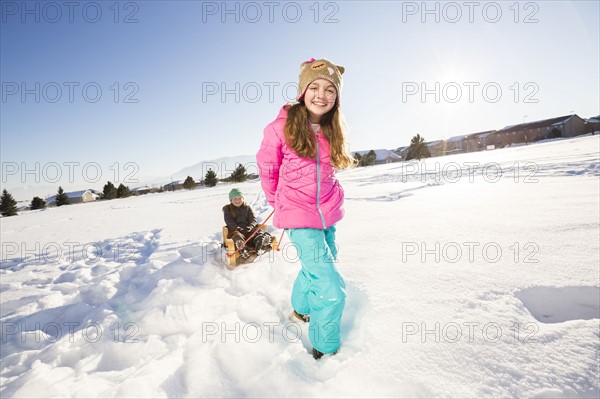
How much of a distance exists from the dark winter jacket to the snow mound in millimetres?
3311

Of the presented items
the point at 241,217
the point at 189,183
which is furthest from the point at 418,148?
the point at 241,217

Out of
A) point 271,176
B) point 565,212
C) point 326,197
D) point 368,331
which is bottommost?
point 368,331

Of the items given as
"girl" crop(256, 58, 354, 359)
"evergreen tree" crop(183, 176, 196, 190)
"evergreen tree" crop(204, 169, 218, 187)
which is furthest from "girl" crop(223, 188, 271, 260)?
"evergreen tree" crop(183, 176, 196, 190)

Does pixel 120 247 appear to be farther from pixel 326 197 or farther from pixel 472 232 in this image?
pixel 472 232

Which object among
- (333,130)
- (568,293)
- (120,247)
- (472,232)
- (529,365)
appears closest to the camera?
(529,365)

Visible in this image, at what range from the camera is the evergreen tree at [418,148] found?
44625 mm

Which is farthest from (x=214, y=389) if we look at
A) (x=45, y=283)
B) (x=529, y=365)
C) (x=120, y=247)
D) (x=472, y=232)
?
(x=120, y=247)

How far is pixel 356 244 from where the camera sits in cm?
337

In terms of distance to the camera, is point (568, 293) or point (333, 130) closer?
point (568, 293)

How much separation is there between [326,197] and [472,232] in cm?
244

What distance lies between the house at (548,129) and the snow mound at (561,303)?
64.1 meters

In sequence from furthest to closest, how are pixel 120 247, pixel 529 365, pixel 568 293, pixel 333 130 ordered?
1. pixel 120 247
2. pixel 333 130
3. pixel 568 293
4. pixel 529 365

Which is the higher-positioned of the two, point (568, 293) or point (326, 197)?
point (326, 197)

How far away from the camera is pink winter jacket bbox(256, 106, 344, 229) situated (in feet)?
5.62
